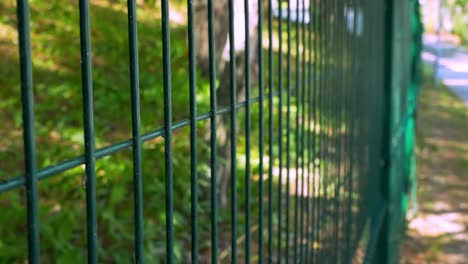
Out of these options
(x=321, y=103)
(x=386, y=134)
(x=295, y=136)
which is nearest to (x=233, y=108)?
(x=321, y=103)

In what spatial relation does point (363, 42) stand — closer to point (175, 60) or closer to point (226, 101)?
point (226, 101)

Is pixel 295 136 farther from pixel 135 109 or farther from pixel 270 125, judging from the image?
pixel 135 109

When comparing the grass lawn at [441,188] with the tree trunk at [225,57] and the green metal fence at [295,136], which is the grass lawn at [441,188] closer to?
the green metal fence at [295,136]

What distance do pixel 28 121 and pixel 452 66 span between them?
2917cm

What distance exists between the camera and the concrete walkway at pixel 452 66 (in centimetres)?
2170

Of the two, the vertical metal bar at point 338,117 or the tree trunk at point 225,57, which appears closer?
the vertical metal bar at point 338,117

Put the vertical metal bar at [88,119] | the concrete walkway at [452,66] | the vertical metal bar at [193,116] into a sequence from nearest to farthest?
1. the vertical metal bar at [88,119]
2. the vertical metal bar at [193,116]
3. the concrete walkway at [452,66]

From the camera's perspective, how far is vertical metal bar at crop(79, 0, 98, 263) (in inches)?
40.3

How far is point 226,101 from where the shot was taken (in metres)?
4.65

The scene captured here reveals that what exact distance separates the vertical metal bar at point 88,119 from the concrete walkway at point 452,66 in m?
18.2

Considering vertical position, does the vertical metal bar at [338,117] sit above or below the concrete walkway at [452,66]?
above

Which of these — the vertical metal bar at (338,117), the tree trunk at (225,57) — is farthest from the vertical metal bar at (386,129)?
the vertical metal bar at (338,117)

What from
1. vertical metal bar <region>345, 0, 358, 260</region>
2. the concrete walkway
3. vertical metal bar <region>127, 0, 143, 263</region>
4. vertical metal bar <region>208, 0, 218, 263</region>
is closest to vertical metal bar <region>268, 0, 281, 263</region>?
vertical metal bar <region>208, 0, 218, 263</region>

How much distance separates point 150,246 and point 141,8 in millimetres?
5378
